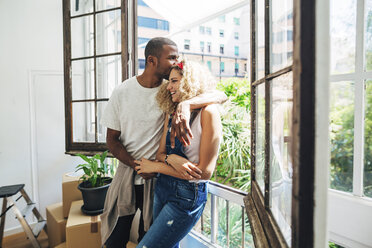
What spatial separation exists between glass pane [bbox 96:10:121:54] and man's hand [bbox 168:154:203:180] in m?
1.33

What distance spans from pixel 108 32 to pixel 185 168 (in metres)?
1.57

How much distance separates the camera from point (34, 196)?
2770 millimetres

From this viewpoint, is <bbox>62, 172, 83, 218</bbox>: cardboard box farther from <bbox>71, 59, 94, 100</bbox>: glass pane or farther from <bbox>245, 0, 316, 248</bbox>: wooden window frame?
<bbox>245, 0, 316, 248</bbox>: wooden window frame

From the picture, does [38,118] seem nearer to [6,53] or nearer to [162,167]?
[6,53]

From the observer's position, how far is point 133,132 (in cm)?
141

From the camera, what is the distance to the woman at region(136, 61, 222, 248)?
1049 mm

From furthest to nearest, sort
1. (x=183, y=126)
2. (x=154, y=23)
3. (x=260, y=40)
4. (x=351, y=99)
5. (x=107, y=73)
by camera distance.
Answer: (x=154, y=23) → (x=107, y=73) → (x=351, y=99) → (x=183, y=126) → (x=260, y=40)

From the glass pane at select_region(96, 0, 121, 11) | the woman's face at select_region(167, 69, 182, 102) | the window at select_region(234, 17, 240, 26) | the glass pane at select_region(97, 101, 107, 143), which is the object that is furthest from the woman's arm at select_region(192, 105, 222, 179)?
the window at select_region(234, 17, 240, 26)

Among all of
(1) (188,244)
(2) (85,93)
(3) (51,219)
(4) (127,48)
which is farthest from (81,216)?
(4) (127,48)

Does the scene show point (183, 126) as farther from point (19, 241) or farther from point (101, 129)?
point (19, 241)

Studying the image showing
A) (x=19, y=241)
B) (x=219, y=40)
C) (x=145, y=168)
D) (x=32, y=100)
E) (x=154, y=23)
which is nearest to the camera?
(x=145, y=168)

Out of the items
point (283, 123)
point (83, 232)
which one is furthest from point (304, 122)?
point (83, 232)

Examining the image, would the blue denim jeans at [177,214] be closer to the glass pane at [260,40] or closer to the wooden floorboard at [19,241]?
the glass pane at [260,40]

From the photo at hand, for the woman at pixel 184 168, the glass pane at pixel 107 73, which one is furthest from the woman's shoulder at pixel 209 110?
the glass pane at pixel 107 73
